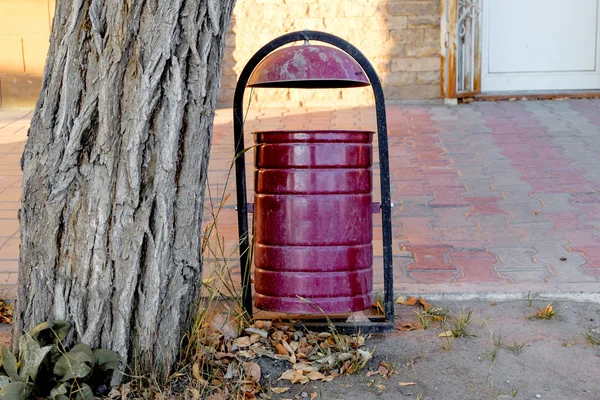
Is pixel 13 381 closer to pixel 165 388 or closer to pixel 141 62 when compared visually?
pixel 165 388

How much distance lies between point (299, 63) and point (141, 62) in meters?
0.65

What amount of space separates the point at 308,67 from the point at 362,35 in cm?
626

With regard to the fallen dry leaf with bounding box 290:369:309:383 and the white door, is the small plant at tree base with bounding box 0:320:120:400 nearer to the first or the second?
the fallen dry leaf with bounding box 290:369:309:383

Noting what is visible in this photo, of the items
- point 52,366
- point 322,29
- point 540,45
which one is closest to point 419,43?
point 322,29

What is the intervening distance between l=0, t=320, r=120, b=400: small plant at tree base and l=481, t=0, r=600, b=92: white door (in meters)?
7.49

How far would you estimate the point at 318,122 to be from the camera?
791 centimetres

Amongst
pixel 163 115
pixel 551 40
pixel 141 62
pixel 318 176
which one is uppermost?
pixel 551 40

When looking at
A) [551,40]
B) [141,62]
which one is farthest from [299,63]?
[551,40]

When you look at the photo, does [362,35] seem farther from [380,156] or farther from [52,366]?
[52,366]

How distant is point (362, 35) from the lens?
8.98 metres

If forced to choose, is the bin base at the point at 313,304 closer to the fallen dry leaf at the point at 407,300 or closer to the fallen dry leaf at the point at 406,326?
the fallen dry leaf at the point at 406,326

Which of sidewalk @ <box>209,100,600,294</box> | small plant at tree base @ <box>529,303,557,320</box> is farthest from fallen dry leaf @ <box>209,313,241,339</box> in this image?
small plant at tree base @ <box>529,303,557,320</box>

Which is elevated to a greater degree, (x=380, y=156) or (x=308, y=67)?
(x=308, y=67)

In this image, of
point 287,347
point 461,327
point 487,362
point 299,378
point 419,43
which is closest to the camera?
point 299,378
